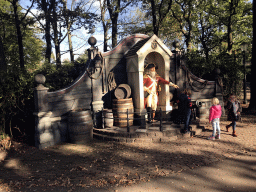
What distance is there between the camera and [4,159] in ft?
20.1

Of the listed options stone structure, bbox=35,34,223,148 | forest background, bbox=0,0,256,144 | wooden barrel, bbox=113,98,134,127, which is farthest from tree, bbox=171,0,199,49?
wooden barrel, bbox=113,98,134,127

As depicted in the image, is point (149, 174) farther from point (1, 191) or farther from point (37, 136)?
point (37, 136)

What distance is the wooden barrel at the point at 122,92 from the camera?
8.28 meters

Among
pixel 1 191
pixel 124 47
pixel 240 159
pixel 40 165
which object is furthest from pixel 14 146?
pixel 240 159

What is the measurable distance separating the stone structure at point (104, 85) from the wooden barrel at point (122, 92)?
1.12ft

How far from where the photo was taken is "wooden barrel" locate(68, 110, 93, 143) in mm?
7180

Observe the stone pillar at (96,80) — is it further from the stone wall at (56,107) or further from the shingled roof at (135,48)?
the shingled roof at (135,48)

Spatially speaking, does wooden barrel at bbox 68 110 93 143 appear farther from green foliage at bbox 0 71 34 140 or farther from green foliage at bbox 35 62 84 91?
green foliage at bbox 35 62 84 91

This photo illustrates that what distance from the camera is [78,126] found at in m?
7.17

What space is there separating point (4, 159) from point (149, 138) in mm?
4497

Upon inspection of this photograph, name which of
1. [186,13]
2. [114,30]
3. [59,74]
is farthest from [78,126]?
[186,13]

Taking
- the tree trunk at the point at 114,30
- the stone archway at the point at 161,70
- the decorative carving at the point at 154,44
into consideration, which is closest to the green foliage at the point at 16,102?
the decorative carving at the point at 154,44

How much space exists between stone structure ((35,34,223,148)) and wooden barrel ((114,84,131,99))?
0.34m

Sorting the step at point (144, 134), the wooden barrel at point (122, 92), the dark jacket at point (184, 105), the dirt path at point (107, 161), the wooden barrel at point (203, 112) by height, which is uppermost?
the wooden barrel at point (122, 92)
